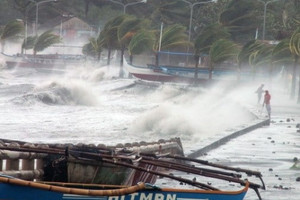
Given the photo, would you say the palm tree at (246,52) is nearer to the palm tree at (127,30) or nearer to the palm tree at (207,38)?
the palm tree at (207,38)

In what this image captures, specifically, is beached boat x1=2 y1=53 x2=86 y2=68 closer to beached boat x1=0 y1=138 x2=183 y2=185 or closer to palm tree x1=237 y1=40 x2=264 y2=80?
palm tree x1=237 y1=40 x2=264 y2=80

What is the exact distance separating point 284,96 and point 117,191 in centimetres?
5799

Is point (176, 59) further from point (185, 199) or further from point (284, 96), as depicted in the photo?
point (185, 199)

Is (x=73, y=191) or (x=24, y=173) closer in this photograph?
(x=73, y=191)

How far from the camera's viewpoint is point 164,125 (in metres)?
36.5

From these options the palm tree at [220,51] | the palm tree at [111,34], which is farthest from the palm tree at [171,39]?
the palm tree at [220,51]

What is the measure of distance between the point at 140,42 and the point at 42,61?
3616 cm

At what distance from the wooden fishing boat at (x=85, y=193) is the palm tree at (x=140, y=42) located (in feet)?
265

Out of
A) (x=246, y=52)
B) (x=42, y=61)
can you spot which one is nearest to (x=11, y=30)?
(x=42, y=61)

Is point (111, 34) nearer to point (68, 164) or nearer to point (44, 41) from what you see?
point (44, 41)

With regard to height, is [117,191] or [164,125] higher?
[117,191]

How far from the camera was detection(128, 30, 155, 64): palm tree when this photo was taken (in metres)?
92.1

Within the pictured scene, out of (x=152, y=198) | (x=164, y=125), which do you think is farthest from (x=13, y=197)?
(x=164, y=125)

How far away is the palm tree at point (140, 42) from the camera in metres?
92.1
